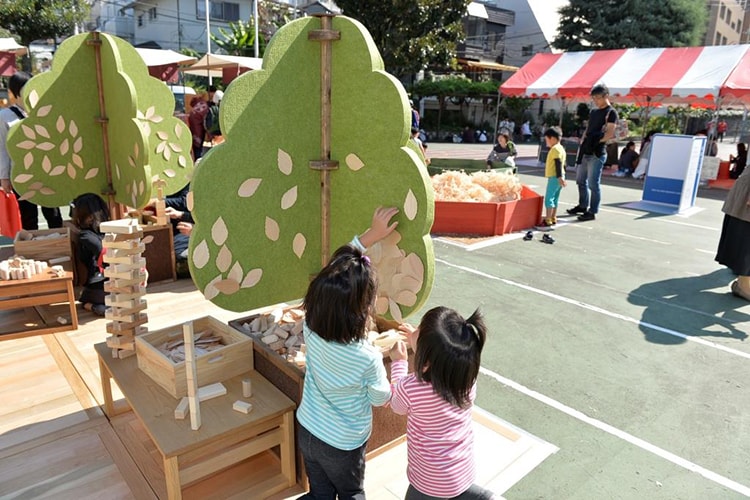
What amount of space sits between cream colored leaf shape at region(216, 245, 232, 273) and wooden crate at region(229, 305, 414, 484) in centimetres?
46

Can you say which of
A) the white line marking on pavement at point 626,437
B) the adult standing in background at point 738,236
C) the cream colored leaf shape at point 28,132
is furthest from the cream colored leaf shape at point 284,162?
the adult standing in background at point 738,236

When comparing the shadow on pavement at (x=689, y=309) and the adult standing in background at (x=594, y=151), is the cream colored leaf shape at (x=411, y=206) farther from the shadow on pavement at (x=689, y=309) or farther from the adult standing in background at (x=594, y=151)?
the adult standing in background at (x=594, y=151)

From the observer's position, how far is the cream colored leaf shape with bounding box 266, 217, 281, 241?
114 inches

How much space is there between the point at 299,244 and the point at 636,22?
38.0 m

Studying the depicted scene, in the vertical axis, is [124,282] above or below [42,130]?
below

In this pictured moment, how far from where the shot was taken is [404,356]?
8.04ft

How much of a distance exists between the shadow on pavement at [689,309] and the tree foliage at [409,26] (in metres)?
15.6

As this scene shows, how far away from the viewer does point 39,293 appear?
4293 millimetres

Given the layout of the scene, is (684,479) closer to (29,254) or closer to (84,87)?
(29,254)

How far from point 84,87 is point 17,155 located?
3.04 ft

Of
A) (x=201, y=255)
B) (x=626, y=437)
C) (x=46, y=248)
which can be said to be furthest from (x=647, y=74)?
(x=201, y=255)

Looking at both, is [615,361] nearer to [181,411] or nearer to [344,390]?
[344,390]

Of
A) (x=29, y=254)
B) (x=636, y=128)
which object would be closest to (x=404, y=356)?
(x=29, y=254)

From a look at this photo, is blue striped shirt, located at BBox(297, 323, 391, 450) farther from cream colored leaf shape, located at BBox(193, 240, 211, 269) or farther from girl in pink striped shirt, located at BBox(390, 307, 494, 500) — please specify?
cream colored leaf shape, located at BBox(193, 240, 211, 269)
